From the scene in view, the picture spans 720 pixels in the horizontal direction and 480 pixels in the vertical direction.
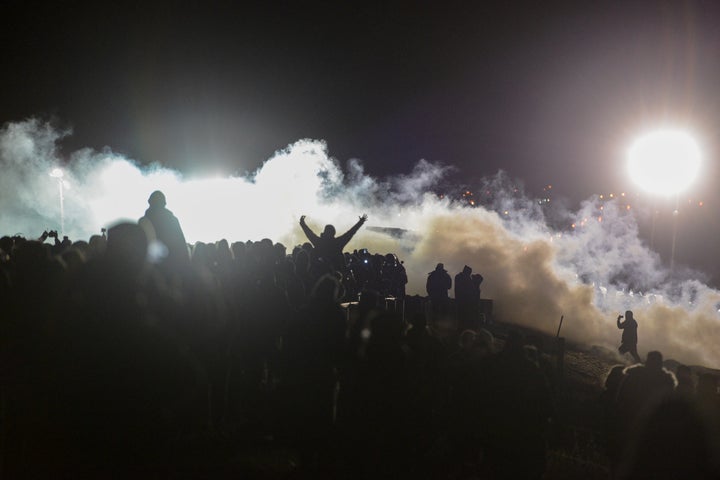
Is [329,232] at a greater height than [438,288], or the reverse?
[329,232]

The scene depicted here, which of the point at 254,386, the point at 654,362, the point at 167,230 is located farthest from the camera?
the point at 254,386

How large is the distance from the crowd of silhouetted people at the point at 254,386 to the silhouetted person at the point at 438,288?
7.28 m

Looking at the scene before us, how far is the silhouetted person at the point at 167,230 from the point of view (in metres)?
5.84

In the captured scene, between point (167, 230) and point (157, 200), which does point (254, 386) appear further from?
point (157, 200)

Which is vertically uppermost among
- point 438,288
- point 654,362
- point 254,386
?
point 438,288

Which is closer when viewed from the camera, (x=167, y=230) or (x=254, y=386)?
(x=167, y=230)

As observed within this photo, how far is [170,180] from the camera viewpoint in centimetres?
2834

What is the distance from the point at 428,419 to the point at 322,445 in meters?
1.16

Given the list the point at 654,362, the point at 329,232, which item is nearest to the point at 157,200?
the point at 329,232

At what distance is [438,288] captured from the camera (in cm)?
1376

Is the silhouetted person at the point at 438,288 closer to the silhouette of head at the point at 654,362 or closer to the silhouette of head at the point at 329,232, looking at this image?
the silhouette of head at the point at 329,232

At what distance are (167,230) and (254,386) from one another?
235cm

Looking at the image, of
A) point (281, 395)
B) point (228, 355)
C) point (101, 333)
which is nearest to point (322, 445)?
point (281, 395)

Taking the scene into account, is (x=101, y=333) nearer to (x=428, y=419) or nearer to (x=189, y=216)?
(x=428, y=419)
